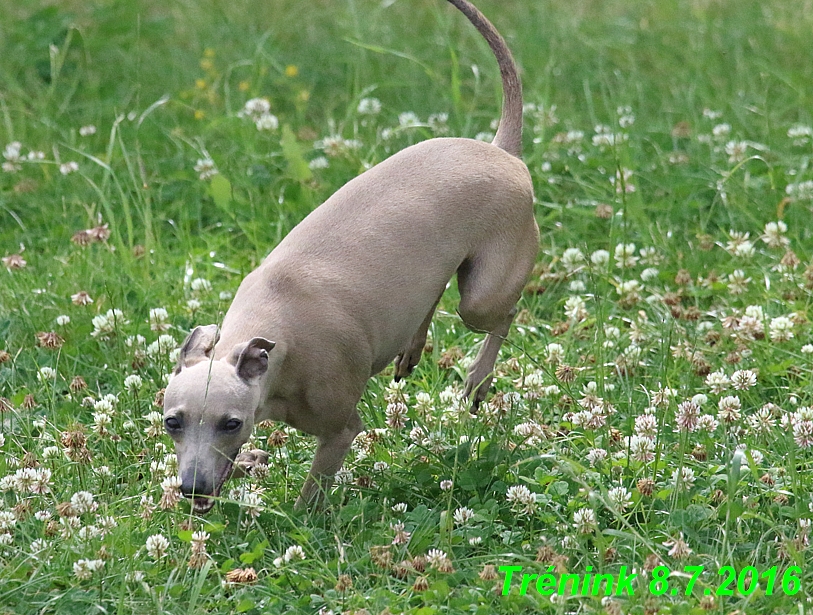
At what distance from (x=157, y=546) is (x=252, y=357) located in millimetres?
550

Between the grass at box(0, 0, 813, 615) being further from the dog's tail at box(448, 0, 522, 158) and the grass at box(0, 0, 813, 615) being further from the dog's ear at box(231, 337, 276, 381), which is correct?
the dog's tail at box(448, 0, 522, 158)

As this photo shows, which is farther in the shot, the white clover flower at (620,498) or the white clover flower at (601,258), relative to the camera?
the white clover flower at (601,258)

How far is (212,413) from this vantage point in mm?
3150

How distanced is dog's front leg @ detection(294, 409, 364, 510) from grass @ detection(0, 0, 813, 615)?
3.7 inches

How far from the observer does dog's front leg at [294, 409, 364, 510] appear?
11.8 ft

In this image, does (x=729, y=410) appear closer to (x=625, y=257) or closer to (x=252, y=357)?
(x=625, y=257)

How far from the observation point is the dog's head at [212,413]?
3143 mm

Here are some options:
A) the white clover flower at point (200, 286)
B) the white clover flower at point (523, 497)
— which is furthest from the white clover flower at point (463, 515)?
the white clover flower at point (200, 286)

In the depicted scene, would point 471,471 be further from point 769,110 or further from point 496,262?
point 769,110

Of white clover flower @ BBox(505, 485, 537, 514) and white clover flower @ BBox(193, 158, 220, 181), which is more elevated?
white clover flower @ BBox(505, 485, 537, 514)

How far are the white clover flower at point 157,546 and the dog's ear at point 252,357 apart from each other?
0.47m

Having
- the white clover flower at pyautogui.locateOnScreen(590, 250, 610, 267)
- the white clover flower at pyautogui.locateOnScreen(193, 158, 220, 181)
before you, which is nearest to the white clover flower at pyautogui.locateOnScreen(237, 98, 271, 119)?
the white clover flower at pyautogui.locateOnScreen(193, 158, 220, 181)

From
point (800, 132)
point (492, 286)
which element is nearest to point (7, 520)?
point (492, 286)

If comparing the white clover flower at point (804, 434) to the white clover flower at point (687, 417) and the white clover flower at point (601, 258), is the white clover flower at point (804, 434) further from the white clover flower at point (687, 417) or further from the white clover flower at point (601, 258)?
the white clover flower at point (601, 258)
